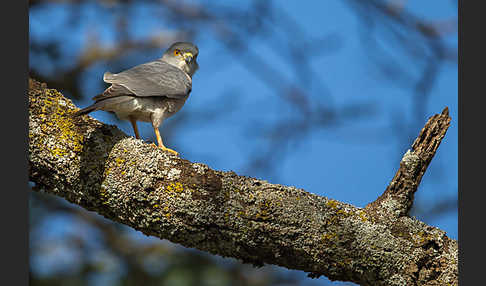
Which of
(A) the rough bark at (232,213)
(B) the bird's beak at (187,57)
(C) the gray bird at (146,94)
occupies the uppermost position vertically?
(B) the bird's beak at (187,57)

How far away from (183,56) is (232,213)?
3.35m

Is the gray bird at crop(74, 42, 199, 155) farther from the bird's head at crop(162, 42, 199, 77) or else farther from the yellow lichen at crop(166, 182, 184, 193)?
the yellow lichen at crop(166, 182, 184, 193)

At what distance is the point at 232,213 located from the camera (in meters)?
2.59

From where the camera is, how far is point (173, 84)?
4375 mm

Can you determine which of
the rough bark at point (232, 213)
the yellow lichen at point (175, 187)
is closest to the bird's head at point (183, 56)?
the rough bark at point (232, 213)

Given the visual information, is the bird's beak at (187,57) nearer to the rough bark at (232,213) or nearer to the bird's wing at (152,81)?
the bird's wing at (152,81)

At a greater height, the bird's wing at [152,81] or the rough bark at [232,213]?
the bird's wing at [152,81]

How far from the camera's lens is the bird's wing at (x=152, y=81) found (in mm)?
3857

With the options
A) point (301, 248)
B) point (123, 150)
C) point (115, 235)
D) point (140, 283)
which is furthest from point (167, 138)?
point (301, 248)

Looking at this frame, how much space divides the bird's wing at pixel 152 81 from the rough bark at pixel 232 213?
1114mm

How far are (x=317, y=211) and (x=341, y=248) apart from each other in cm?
23

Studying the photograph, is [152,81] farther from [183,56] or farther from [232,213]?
[232,213]

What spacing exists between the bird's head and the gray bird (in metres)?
0.75

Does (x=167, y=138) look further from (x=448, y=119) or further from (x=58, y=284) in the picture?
(x=448, y=119)
